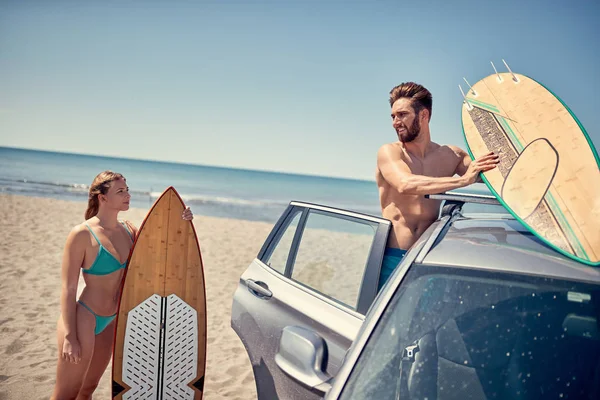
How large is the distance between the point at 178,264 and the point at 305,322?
60.7 inches

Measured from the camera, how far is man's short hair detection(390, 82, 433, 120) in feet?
9.68

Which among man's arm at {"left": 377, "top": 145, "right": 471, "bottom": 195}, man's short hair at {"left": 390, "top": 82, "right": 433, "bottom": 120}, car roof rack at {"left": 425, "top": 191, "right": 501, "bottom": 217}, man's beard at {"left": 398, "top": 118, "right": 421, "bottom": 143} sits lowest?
car roof rack at {"left": 425, "top": 191, "right": 501, "bottom": 217}

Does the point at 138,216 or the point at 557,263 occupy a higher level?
the point at 557,263

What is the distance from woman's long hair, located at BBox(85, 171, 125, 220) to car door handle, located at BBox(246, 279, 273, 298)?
1128 mm

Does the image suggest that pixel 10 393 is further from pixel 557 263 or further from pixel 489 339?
pixel 557 263

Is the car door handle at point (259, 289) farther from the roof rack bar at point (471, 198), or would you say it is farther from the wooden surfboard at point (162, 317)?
the roof rack bar at point (471, 198)

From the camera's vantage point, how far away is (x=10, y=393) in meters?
3.82

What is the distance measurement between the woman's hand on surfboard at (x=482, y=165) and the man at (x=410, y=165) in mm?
268

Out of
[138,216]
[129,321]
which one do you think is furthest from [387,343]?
[138,216]

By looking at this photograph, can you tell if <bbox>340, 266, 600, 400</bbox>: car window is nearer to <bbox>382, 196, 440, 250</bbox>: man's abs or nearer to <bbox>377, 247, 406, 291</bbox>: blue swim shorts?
<bbox>377, 247, 406, 291</bbox>: blue swim shorts

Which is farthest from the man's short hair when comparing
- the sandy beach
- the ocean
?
the ocean

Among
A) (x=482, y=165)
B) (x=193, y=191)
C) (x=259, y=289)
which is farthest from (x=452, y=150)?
(x=193, y=191)

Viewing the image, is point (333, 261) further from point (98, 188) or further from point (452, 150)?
point (98, 188)

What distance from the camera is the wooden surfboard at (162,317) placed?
10.5 ft
